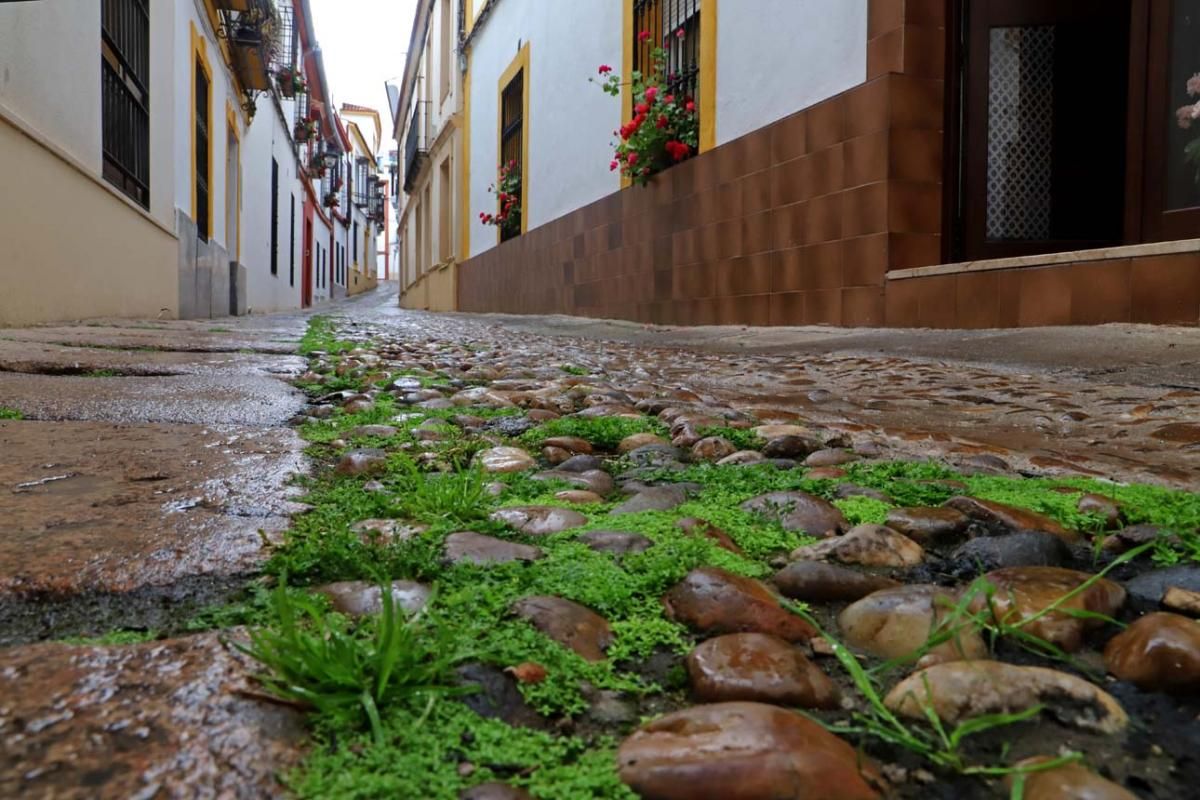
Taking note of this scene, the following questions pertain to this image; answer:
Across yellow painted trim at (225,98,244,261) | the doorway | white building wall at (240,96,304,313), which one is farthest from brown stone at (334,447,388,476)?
white building wall at (240,96,304,313)

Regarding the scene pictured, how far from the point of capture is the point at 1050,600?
887 millimetres

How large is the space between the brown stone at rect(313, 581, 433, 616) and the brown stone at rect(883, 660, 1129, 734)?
432 mm

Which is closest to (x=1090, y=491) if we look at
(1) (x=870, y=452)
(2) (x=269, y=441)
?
(1) (x=870, y=452)

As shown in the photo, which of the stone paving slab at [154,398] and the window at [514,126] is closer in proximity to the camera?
the stone paving slab at [154,398]

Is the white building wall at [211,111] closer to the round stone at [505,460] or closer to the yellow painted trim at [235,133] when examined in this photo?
the yellow painted trim at [235,133]

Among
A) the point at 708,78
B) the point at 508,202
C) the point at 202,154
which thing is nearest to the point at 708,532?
the point at 708,78

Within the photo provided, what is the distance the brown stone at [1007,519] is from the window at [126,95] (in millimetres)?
6681

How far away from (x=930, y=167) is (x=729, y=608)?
424 centimetres

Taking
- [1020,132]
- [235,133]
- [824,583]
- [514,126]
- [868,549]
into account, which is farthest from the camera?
[235,133]

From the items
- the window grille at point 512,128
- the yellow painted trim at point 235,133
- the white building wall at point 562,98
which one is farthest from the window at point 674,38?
the yellow painted trim at point 235,133

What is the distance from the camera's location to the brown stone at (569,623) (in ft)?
2.71

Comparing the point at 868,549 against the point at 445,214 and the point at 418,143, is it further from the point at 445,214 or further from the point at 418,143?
the point at 418,143

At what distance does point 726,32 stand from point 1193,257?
3.65m

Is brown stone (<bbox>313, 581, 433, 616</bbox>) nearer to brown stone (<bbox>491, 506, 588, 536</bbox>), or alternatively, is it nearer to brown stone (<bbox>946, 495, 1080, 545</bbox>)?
brown stone (<bbox>491, 506, 588, 536</bbox>)
